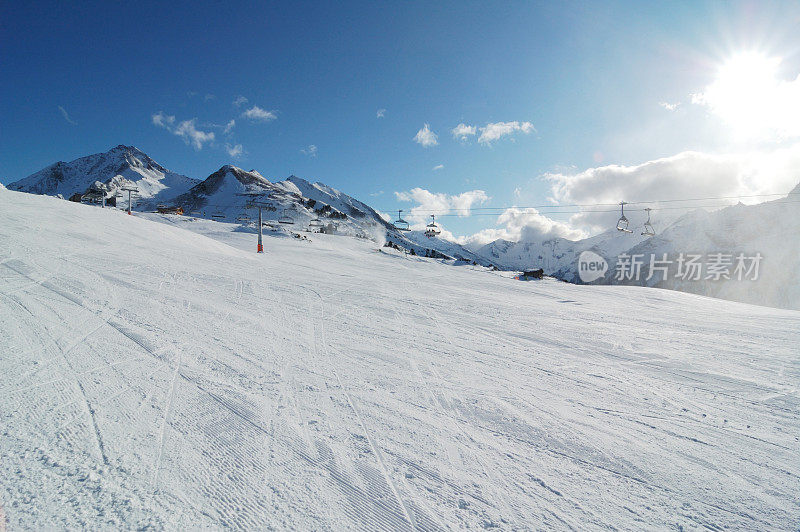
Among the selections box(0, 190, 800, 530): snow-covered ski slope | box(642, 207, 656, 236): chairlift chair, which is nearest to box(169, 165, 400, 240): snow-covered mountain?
box(642, 207, 656, 236): chairlift chair

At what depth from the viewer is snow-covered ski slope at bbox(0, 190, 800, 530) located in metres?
2.60

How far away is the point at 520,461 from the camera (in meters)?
3.21

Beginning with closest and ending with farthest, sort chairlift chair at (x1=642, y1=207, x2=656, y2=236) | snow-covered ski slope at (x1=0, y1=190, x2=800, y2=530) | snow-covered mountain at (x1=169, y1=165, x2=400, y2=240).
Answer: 1. snow-covered ski slope at (x1=0, y1=190, x2=800, y2=530)
2. chairlift chair at (x1=642, y1=207, x2=656, y2=236)
3. snow-covered mountain at (x1=169, y1=165, x2=400, y2=240)

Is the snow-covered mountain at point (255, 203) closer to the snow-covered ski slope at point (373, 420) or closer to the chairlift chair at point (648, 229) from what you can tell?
the chairlift chair at point (648, 229)

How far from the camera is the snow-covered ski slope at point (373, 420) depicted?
2.60 metres

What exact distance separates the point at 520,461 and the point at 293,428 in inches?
92.5

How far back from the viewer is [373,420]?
3752mm

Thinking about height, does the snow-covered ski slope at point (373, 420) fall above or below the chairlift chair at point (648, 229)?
below

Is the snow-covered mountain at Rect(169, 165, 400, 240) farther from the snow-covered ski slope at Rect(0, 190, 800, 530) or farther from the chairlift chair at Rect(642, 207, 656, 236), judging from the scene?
the snow-covered ski slope at Rect(0, 190, 800, 530)

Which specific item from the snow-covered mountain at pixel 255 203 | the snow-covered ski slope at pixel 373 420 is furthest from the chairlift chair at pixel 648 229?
the snow-covered mountain at pixel 255 203

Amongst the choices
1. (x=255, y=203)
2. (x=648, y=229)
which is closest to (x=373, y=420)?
(x=648, y=229)

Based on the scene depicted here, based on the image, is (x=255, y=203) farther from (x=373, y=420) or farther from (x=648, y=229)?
(x=373, y=420)

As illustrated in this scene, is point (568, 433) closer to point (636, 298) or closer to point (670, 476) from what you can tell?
point (670, 476)

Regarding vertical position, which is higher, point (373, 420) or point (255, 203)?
point (255, 203)
